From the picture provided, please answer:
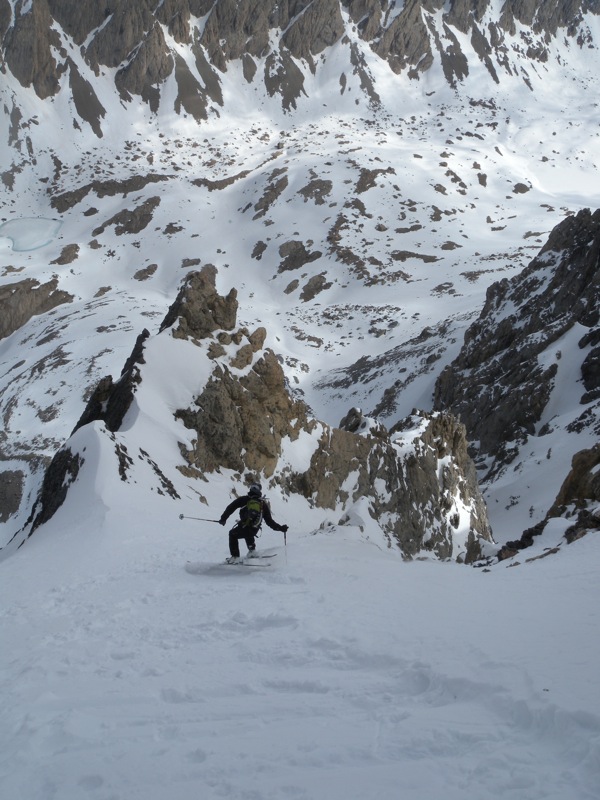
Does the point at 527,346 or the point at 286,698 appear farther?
the point at 527,346

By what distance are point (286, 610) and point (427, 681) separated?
2.30 meters

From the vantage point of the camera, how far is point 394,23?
130 m

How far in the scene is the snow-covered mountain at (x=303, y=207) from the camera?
25.9 metres

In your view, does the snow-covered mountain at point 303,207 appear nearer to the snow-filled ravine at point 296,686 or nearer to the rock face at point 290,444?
the rock face at point 290,444

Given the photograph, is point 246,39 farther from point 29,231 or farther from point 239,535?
point 239,535

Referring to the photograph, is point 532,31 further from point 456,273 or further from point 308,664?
point 308,664

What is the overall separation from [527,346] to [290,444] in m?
19.9

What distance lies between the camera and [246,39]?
399 ft

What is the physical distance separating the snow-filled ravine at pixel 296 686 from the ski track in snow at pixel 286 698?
16 mm

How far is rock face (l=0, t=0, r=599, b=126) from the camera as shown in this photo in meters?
103

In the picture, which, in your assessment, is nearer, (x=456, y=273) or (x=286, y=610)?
(x=286, y=610)

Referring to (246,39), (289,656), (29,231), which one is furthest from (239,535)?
(246,39)

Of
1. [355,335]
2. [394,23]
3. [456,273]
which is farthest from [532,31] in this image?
[355,335]

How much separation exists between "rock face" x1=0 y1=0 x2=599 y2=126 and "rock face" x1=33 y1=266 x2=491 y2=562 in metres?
95.1
